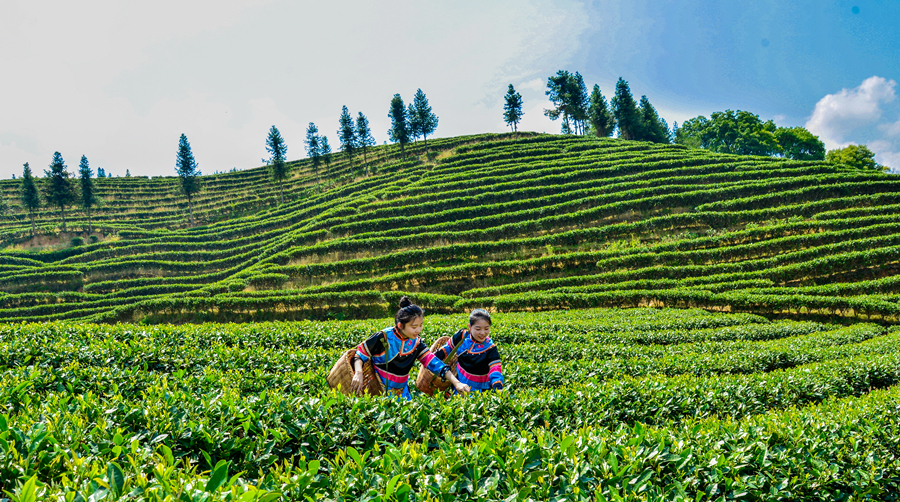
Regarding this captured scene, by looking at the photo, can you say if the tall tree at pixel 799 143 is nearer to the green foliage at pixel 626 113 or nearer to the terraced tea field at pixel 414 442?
the green foliage at pixel 626 113

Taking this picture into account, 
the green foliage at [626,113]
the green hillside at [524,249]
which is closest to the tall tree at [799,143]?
the green foliage at [626,113]

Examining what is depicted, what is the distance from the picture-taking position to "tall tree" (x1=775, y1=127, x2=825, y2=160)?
68188mm

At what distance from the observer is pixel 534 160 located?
45188 millimetres

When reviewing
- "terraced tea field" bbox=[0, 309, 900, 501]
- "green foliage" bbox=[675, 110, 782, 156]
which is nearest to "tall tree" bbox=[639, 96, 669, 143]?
"green foliage" bbox=[675, 110, 782, 156]

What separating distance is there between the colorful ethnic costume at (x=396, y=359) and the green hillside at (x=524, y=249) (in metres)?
18.0

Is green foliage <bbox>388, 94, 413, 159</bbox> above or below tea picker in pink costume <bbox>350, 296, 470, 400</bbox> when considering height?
above

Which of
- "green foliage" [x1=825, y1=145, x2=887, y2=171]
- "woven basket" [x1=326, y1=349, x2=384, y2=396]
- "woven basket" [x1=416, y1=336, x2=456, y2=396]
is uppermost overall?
"green foliage" [x1=825, y1=145, x2=887, y2=171]

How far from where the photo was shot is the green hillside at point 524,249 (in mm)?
21734

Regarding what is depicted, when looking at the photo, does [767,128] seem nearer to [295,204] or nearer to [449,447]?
[295,204]

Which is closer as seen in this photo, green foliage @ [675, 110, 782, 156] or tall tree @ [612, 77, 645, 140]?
tall tree @ [612, 77, 645, 140]

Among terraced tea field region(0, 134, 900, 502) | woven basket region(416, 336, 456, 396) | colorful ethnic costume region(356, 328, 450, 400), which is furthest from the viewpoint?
woven basket region(416, 336, 456, 396)

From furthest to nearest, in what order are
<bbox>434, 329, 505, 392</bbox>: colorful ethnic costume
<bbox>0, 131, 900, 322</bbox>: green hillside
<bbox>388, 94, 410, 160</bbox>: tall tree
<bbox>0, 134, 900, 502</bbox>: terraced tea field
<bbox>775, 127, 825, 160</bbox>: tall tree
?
<bbox>775, 127, 825, 160</bbox>: tall tree, <bbox>388, 94, 410, 160</bbox>: tall tree, <bbox>0, 131, 900, 322</bbox>: green hillside, <bbox>434, 329, 505, 392</bbox>: colorful ethnic costume, <bbox>0, 134, 900, 502</bbox>: terraced tea field

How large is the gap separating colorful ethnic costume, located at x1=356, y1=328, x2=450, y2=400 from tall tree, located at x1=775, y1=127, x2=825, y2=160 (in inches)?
3456

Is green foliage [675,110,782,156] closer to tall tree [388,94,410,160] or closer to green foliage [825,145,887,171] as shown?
green foliage [825,145,887,171]
